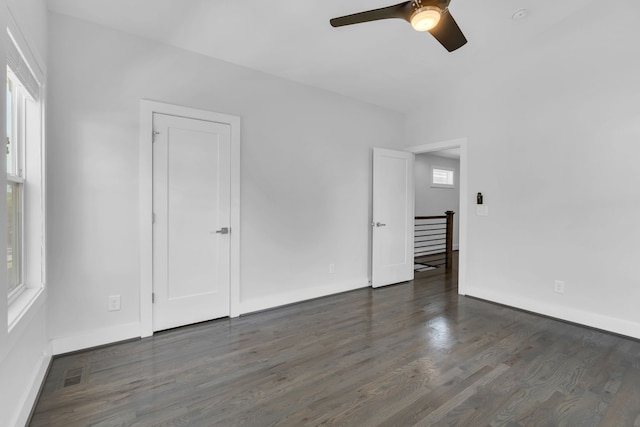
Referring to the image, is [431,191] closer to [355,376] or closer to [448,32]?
[448,32]

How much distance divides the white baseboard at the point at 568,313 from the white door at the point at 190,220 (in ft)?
10.7

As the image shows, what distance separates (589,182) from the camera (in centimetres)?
322

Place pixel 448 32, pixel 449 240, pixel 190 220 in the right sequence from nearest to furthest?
pixel 448 32 → pixel 190 220 → pixel 449 240

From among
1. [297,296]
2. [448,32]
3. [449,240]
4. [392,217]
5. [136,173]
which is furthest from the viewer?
[449,240]

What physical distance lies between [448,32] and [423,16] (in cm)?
40

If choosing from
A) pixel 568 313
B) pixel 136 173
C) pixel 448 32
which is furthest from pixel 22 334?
pixel 568 313

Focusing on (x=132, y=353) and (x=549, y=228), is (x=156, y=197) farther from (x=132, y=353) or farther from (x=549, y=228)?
(x=549, y=228)

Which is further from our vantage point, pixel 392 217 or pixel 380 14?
pixel 392 217

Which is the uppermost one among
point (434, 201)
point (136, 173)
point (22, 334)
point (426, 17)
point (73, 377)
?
point (426, 17)

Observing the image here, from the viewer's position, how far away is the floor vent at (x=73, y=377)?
2131 mm

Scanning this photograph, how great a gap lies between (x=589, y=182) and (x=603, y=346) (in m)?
1.58

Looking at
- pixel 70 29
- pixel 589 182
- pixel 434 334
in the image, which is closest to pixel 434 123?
pixel 589 182

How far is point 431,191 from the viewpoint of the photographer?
7.92 m

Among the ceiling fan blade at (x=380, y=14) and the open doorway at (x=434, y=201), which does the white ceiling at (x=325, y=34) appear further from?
the open doorway at (x=434, y=201)
